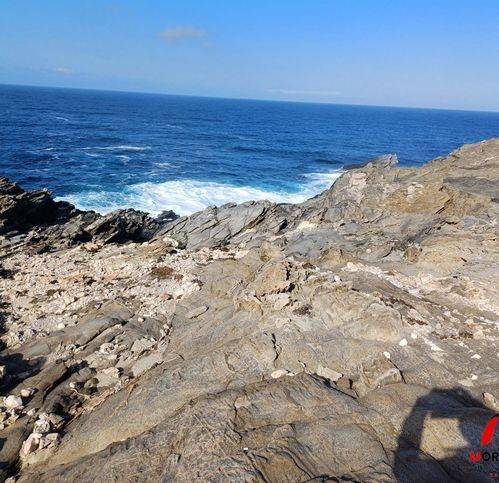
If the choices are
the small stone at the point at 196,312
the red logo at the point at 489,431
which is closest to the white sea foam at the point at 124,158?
the small stone at the point at 196,312

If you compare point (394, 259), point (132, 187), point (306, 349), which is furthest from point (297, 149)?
point (306, 349)

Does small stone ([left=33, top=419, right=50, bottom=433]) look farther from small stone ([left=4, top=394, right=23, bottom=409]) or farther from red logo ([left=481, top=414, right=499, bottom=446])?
red logo ([left=481, top=414, right=499, bottom=446])

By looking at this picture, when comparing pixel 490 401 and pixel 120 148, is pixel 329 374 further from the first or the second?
pixel 120 148

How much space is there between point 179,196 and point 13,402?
4071 cm

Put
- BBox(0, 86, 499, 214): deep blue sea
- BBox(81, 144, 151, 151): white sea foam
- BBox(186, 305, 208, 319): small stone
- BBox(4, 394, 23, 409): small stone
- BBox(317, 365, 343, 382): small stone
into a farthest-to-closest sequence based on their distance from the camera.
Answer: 1. BBox(81, 144, 151, 151): white sea foam
2. BBox(0, 86, 499, 214): deep blue sea
3. BBox(186, 305, 208, 319): small stone
4. BBox(4, 394, 23, 409): small stone
5. BBox(317, 365, 343, 382): small stone

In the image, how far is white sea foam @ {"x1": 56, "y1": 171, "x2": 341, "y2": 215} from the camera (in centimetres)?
4638

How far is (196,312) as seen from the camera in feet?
53.9

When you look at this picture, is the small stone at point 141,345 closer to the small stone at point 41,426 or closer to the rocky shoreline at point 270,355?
the rocky shoreline at point 270,355

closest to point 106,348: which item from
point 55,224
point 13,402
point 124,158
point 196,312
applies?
point 13,402

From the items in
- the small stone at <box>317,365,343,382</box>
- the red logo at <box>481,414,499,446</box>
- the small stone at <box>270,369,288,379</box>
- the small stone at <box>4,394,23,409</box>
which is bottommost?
the small stone at <box>4,394,23,409</box>

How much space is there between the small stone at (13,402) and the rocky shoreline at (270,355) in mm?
176

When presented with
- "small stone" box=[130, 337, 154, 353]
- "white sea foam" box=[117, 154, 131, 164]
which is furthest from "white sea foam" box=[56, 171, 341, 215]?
"small stone" box=[130, 337, 154, 353]

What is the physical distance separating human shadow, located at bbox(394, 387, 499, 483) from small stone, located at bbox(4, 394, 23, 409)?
35.2 feet

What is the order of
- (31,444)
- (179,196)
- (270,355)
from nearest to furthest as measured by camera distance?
(31,444) → (270,355) → (179,196)
